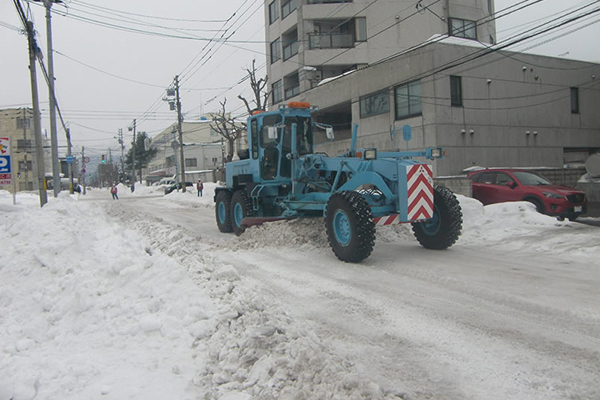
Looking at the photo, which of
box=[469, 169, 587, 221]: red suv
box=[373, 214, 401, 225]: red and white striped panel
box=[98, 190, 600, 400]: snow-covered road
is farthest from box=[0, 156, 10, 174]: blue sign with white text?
box=[469, 169, 587, 221]: red suv

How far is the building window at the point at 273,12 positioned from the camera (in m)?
36.5

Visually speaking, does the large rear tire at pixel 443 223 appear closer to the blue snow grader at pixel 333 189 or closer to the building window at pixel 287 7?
the blue snow grader at pixel 333 189

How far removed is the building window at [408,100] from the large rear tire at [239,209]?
12420mm

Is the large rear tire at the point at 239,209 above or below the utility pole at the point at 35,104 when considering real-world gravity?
below

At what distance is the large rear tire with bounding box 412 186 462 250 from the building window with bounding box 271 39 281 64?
30254mm

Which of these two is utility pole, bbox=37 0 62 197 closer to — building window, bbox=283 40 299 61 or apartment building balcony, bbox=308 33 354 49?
building window, bbox=283 40 299 61

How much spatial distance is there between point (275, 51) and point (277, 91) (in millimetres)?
3246

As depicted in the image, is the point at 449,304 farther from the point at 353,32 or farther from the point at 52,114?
the point at 353,32

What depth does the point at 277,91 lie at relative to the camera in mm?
37031

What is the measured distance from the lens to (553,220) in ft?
35.9

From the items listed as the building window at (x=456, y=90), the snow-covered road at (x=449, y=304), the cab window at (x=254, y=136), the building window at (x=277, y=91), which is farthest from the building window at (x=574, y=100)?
the cab window at (x=254, y=136)

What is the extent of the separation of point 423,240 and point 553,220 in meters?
4.22

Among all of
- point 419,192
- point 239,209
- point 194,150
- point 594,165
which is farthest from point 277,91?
point 194,150

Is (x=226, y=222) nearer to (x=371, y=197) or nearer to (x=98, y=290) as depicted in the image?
(x=371, y=197)
